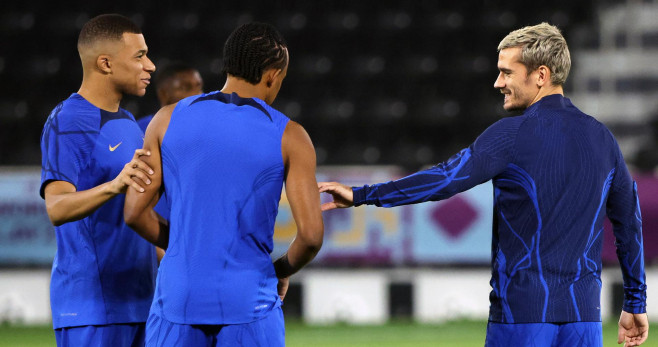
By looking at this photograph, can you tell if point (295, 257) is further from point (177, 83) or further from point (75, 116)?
point (177, 83)

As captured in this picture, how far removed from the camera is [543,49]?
119 inches

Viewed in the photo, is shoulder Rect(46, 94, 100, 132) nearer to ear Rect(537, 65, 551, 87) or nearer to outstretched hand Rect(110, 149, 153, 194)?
outstretched hand Rect(110, 149, 153, 194)

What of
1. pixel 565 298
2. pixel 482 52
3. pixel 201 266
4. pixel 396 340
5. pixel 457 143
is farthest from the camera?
pixel 482 52

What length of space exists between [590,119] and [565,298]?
1.94 ft

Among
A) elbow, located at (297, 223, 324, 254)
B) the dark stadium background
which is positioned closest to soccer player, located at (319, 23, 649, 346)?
elbow, located at (297, 223, 324, 254)

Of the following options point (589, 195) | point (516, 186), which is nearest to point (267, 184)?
point (516, 186)

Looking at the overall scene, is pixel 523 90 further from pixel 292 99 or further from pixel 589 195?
pixel 292 99

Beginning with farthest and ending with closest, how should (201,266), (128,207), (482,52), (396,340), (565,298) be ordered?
(482,52)
(396,340)
(565,298)
(128,207)
(201,266)

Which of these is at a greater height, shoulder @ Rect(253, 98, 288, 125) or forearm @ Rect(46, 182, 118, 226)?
shoulder @ Rect(253, 98, 288, 125)

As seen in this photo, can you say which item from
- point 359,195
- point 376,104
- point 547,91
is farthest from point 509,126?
point 376,104

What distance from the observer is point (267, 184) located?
8.35 feet

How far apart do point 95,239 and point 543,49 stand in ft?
5.23

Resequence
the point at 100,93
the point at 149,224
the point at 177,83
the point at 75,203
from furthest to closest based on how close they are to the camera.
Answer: the point at 177,83, the point at 100,93, the point at 75,203, the point at 149,224

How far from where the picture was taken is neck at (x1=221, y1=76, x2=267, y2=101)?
2.62 meters
